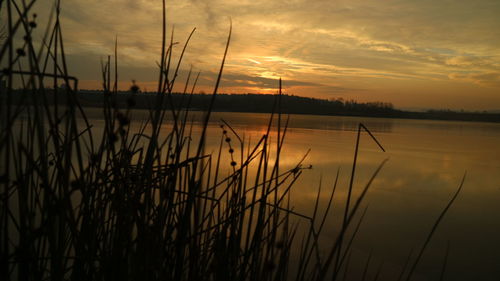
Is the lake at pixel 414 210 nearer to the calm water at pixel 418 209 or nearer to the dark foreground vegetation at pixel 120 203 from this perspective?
the calm water at pixel 418 209

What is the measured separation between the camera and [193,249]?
102 centimetres

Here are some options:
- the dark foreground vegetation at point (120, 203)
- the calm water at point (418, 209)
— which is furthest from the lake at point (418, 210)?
the dark foreground vegetation at point (120, 203)

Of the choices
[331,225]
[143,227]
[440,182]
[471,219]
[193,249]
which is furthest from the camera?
[440,182]

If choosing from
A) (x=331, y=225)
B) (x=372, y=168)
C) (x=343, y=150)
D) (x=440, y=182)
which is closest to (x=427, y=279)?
(x=331, y=225)

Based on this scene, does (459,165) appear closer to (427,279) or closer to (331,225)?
(331,225)

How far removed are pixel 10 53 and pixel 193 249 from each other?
0.63 metres

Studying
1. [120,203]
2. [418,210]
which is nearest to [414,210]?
[418,210]

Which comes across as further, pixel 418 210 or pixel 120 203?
pixel 418 210

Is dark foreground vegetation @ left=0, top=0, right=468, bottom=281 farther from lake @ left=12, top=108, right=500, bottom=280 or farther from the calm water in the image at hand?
the calm water

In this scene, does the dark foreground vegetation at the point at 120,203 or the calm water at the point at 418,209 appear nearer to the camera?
the dark foreground vegetation at the point at 120,203

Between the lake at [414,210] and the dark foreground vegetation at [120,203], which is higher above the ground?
the dark foreground vegetation at [120,203]

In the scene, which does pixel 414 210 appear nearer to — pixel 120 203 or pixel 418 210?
pixel 418 210

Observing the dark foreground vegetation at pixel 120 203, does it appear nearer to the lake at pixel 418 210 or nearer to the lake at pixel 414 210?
the lake at pixel 414 210

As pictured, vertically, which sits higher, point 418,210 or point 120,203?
point 120,203
